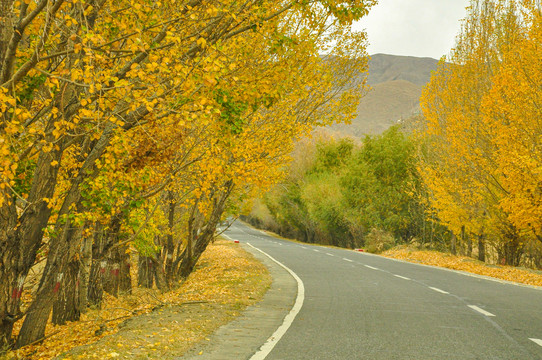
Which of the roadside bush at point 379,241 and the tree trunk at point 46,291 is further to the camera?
the roadside bush at point 379,241

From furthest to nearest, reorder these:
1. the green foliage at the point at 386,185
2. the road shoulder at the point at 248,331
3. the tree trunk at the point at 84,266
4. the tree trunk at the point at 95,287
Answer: the green foliage at the point at 386,185, the tree trunk at the point at 95,287, the tree trunk at the point at 84,266, the road shoulder at the point at 248,331

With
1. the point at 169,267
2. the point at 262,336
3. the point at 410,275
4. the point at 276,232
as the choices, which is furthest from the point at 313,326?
the point at 276,232

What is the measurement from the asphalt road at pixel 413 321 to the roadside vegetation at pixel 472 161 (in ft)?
24.0

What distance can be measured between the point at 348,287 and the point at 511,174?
397 inches

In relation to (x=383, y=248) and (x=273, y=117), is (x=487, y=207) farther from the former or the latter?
(x=273, y=117)

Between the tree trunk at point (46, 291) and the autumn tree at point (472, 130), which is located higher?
the autumn tree at point (472, 130)

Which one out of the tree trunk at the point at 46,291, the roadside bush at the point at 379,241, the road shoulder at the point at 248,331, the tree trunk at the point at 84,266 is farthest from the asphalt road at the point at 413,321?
the roadside bush at the point at 379,241

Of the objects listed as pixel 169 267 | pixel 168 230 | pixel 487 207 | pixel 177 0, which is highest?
pixel 177 0

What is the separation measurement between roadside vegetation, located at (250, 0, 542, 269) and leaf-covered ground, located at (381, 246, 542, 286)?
1.86 m

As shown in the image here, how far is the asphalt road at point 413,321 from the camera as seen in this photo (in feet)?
21.2

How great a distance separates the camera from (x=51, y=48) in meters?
8.11

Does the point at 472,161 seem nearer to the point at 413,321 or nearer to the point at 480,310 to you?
the point at 480,310

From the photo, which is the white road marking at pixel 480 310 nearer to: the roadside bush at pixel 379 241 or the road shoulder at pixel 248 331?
the road shoulder at pixel 248 331

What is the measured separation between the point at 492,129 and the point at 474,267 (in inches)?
233
